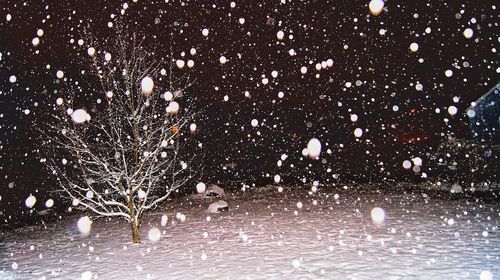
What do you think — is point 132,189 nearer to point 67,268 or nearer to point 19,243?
point 67,268

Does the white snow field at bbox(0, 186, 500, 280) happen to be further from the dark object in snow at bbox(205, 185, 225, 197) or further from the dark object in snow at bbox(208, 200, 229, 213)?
the dark object in snow at bbox(205, 185, 225, 197)

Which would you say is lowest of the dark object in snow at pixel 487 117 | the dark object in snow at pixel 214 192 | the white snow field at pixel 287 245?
the white snow field at pixel 287 245

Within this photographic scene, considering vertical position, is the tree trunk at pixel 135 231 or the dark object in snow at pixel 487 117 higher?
the dark object in snow at pixel 487 117

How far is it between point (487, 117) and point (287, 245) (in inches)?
933

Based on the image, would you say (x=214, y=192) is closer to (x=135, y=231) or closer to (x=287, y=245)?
(x=135, y=231)

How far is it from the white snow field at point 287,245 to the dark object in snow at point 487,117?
13.8m

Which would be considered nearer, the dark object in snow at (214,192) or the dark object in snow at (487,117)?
the dark object in snow at (214,192)

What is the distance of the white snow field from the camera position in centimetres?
865

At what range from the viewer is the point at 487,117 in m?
27.8

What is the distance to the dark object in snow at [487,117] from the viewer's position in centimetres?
2636

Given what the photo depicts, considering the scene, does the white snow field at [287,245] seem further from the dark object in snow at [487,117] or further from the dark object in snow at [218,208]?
the dark object in snow at [487,117]

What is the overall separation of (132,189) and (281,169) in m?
23.4

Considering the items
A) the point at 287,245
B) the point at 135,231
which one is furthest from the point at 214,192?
the point at 287,245

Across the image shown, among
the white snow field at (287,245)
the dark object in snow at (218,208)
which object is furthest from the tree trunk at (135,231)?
the dark object in snow at (218,208)
